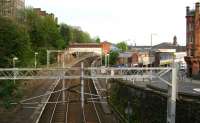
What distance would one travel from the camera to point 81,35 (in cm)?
17612

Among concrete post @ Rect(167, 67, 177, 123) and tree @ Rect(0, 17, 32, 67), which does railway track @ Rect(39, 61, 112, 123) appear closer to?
concrete post @ Rect(167, 67, 177, 123)

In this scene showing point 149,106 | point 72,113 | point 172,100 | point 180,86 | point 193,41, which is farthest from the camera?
point 193,41

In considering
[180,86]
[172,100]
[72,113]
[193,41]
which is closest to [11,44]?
[72,113]

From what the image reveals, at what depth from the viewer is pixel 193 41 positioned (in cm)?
7144

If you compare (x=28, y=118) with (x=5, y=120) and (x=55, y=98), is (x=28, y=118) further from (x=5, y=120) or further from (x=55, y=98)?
(x=55, y=98)

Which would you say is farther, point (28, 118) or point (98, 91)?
point (98, 91)

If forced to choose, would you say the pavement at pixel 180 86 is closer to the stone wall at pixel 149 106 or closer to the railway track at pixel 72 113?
the stone wall at pixel 149 106

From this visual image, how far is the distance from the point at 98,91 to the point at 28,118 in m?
19.5

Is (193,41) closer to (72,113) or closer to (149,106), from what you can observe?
(72,113)

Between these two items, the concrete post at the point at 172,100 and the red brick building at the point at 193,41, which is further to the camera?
the red brick building at the point at 193,41

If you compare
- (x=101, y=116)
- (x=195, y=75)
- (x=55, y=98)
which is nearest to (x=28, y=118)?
(x=101, y=116)

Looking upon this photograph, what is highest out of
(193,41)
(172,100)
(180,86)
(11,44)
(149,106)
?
(193,41)

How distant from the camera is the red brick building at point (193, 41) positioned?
69875 mm

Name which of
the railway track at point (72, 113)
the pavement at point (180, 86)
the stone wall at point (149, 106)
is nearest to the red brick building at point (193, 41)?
the pavement at point (180, 86)
